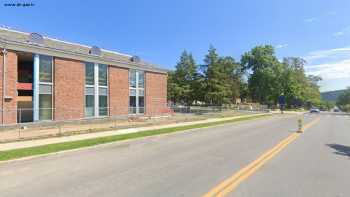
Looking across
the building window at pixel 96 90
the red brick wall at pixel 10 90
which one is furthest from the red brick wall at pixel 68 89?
the red brick wall at pixel 10 90

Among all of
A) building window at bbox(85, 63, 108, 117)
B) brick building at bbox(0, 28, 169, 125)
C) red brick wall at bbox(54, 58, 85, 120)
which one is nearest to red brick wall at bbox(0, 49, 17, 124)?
brick building at bbox(0, 28, 169, 125)

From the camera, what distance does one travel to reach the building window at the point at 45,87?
74.2 ft

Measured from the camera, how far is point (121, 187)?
20.0 ft

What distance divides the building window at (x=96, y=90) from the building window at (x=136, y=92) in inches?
158

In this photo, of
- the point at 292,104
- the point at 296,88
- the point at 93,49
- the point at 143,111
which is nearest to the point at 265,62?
the point at 296,88

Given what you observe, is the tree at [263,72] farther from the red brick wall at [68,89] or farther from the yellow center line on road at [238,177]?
the yellow center line on road at [238,177]

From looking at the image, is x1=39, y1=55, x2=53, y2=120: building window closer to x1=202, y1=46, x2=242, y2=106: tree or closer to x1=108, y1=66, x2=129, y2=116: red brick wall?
x1=108, y1=66, x2=129, y2=116: red brick wall

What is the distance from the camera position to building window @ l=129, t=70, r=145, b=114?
32.5 meters

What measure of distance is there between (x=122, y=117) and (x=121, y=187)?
78.9 feet

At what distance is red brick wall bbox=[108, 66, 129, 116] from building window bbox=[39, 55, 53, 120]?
6719mm

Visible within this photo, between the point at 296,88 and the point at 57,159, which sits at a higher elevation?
the point at 296,88

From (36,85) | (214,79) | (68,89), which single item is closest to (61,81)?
(68,89)

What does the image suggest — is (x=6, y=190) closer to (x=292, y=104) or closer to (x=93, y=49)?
(x=93, y=49)

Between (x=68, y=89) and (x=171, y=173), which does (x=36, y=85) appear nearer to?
(x=68, y=89)
